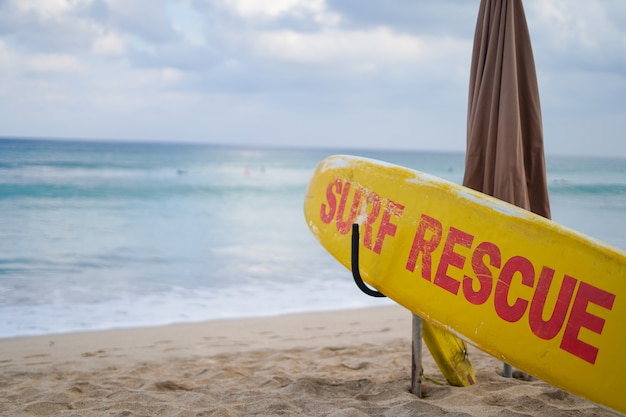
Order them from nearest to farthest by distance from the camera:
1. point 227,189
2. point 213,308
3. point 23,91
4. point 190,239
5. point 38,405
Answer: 1. point 38,405
2. point 213,308
3. point 190,239
4. point 227,189
5. point 23,91

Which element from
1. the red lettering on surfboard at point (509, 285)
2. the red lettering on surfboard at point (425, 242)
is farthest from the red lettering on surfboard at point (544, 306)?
the red lettering on surfboard at point (425, 242)

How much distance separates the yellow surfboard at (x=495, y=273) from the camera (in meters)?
1.59

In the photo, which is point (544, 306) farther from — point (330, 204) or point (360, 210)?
point (330, 204)

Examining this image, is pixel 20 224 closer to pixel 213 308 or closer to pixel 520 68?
pixel 213 308

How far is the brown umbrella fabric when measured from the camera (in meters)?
2.49

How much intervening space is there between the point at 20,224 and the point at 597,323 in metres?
11.4

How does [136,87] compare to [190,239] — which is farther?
[136,87]

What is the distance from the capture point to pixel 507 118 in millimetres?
2502

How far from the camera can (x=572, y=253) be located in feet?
5.52

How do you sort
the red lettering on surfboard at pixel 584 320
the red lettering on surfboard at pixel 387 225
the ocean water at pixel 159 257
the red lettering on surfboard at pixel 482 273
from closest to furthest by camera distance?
1. the red lettering on surfboard at pixel 584 320
2. the red lettering on surfboard at pixel 482 273
3. the red lettering on surfboard at pixel 387 225
4. the ocean water at pixel 159 257

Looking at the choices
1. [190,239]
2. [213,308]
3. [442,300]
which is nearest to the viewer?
[442,300]

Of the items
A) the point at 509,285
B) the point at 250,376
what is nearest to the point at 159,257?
the point at 250,376

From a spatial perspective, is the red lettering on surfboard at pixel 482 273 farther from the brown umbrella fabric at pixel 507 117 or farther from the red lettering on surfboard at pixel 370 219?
the brown umbrella fabric at pixel 507 117

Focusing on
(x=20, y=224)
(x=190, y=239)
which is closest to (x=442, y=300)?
(x=190, y=239)
